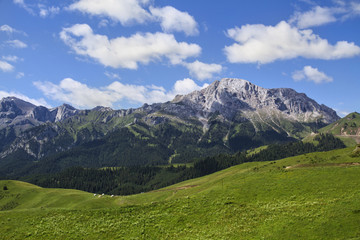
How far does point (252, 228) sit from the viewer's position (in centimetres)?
3394

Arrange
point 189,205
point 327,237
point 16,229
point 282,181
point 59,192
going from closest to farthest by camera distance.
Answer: point 327,237 → point 16,229 → point 189,205 → point 282,181 → point 59,192

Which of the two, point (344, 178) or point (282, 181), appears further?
point (282, 181)

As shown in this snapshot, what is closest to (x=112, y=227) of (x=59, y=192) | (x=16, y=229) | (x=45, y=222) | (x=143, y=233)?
(x=143, y=233)

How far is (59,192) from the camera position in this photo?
351 feet

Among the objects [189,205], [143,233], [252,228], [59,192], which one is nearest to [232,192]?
[189,205]

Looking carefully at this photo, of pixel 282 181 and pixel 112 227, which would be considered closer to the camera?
pixel 112 227

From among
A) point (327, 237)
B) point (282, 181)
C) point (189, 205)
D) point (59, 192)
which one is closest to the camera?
point (327, 237)

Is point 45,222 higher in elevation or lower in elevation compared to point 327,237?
higher

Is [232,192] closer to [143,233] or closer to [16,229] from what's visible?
[143,233]

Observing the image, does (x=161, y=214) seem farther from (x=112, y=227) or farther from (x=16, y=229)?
(x=16, y=229)

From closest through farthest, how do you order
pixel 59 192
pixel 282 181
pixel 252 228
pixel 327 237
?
pixel 327 237 → pixel 252 228 → pixel 282 181 → pixel 59 192

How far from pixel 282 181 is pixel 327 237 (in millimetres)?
24047

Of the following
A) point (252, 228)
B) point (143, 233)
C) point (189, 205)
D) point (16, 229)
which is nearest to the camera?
point (252, 228)

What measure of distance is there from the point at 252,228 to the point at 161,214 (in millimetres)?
15785
